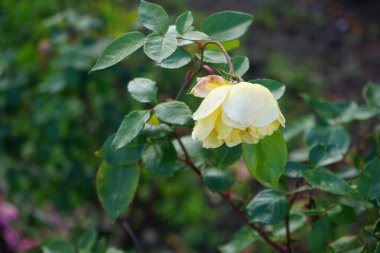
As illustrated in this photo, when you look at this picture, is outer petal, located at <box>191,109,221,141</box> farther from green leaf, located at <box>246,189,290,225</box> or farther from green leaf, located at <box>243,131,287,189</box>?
green leaf, located at <box>246,189,290,225</box>

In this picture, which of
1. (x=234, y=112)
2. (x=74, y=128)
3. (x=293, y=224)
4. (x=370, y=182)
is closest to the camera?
(x=234, y=112)

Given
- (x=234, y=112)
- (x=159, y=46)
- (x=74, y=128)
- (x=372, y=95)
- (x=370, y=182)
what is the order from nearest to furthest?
(x=234, y=112)
(x=159, y=46)
(x=370, y=182)
(x=372, y=95)
(x=74, y=128)

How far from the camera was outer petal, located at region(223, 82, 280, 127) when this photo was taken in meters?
0.71

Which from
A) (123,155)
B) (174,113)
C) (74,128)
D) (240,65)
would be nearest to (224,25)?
(240,65)

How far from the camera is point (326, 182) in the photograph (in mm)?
944

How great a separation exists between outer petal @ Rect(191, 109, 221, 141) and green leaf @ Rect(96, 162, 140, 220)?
0.89ft

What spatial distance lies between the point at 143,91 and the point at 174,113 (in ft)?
0.39

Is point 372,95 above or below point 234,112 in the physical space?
below

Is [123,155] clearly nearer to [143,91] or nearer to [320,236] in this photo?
[143,91]

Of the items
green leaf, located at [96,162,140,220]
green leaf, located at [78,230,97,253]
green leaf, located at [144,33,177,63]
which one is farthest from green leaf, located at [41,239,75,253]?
green leaf, located at [144,33,177,63]

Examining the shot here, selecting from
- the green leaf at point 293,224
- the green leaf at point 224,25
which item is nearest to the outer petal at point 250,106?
the green leaf at point 224,25

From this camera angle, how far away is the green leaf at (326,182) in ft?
3.03

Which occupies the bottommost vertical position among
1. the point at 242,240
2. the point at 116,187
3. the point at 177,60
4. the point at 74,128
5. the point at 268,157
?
the point at 74,128

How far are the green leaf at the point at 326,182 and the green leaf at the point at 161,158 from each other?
0.80 ft
